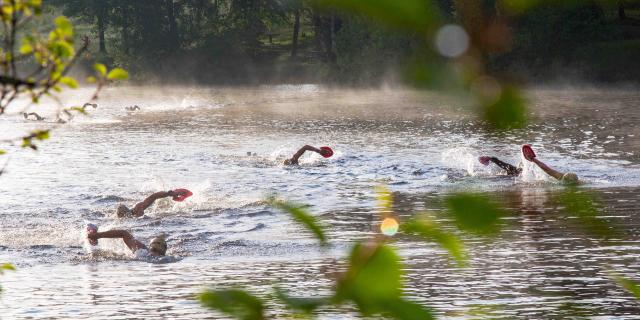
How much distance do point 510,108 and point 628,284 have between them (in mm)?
228

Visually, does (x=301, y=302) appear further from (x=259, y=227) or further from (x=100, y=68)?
(x=259, y=227)

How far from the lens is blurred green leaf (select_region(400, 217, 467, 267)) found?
2.88 ft

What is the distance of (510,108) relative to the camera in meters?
0.89

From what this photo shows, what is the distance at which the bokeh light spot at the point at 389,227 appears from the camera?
0.90 meters

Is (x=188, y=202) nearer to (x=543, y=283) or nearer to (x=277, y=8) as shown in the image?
(x=543, y=283)

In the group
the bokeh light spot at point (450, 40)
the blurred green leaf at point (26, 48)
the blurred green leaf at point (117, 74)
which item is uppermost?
the bokeh light spot at point (450, 40)

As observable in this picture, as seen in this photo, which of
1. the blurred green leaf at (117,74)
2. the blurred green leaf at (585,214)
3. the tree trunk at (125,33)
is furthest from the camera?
the tree trunk at (125,33)

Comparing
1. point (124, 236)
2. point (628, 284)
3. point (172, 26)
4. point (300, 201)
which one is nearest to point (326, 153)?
point (124, 236)

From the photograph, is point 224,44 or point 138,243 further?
point 224,44

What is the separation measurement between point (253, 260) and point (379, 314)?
14.6 meters

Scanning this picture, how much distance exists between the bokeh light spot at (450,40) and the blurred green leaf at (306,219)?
0.16 meters

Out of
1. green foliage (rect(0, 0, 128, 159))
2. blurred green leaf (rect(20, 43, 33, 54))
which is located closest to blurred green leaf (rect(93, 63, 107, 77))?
green foliage (rect(0, 0, 128, 159))

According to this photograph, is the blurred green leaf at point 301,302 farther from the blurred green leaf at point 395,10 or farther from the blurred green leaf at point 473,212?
the blurred green leaf at point 395,10

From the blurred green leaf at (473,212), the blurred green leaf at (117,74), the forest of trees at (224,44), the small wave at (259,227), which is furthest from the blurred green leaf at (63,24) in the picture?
the forest of trees at (224,44)
